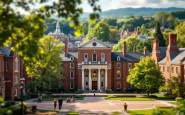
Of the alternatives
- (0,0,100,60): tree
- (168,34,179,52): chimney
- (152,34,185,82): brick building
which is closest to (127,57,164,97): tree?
(152,34,185,82): brick building

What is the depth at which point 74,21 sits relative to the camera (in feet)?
58.2

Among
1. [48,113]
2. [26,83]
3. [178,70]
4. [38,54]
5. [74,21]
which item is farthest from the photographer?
[26,83]

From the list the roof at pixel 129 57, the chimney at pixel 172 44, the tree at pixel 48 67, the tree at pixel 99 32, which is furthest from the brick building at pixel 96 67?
the tree at pixel 99 32

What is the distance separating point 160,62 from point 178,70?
1135cm

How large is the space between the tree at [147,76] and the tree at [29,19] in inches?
1733

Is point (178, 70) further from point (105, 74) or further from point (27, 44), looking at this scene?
point (27, 44)

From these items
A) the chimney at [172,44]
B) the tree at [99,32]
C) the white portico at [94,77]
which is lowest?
the white portico at [94,77]

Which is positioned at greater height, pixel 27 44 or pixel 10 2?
pixel 10 2

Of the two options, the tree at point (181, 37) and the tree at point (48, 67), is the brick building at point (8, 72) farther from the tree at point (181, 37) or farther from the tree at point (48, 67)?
the tree at point (181, 37)

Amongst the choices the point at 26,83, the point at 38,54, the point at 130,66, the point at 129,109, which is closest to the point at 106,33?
the point at 130,66

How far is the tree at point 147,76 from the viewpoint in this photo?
60375 mm

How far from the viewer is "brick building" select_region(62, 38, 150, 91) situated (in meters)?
75.6

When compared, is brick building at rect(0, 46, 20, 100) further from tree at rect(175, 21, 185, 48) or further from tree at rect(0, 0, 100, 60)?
tree at rect(175, 21, 185, 48)

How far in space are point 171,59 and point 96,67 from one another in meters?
18.3
